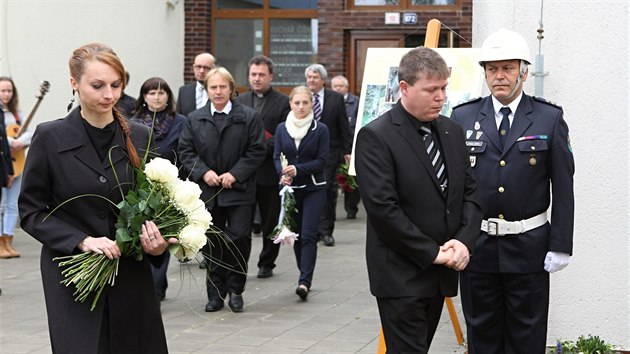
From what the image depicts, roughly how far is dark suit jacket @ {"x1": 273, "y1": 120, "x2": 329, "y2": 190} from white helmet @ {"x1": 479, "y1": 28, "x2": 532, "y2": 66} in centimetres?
449

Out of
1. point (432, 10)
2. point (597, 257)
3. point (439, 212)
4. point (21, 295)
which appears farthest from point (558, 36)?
point (432, 10)

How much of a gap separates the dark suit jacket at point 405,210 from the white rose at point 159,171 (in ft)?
3.11

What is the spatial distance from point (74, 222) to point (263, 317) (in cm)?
462

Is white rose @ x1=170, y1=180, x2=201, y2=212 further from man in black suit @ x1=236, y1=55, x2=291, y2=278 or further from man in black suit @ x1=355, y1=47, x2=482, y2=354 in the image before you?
man in black suit @ x1=236, y1=55, x2=291, y2=278

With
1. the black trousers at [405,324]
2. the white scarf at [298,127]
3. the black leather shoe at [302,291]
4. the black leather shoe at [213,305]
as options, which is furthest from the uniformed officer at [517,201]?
the white scarf at [298,127]

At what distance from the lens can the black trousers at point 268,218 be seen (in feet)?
36.6

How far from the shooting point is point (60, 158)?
4727 mm

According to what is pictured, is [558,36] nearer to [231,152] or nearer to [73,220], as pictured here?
[231,152]

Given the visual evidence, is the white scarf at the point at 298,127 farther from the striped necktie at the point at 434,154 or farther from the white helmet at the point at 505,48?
the striped necktie at the point at 434,154

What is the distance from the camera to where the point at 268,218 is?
11.2m

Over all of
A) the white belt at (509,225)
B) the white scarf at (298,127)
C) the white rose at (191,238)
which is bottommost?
the white belt at (509,225)

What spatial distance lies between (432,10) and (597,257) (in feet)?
40.7

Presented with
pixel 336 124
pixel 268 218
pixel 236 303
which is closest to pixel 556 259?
pixel 236 303

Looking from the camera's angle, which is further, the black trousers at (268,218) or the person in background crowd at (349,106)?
the person in background crowd at (349,106)
